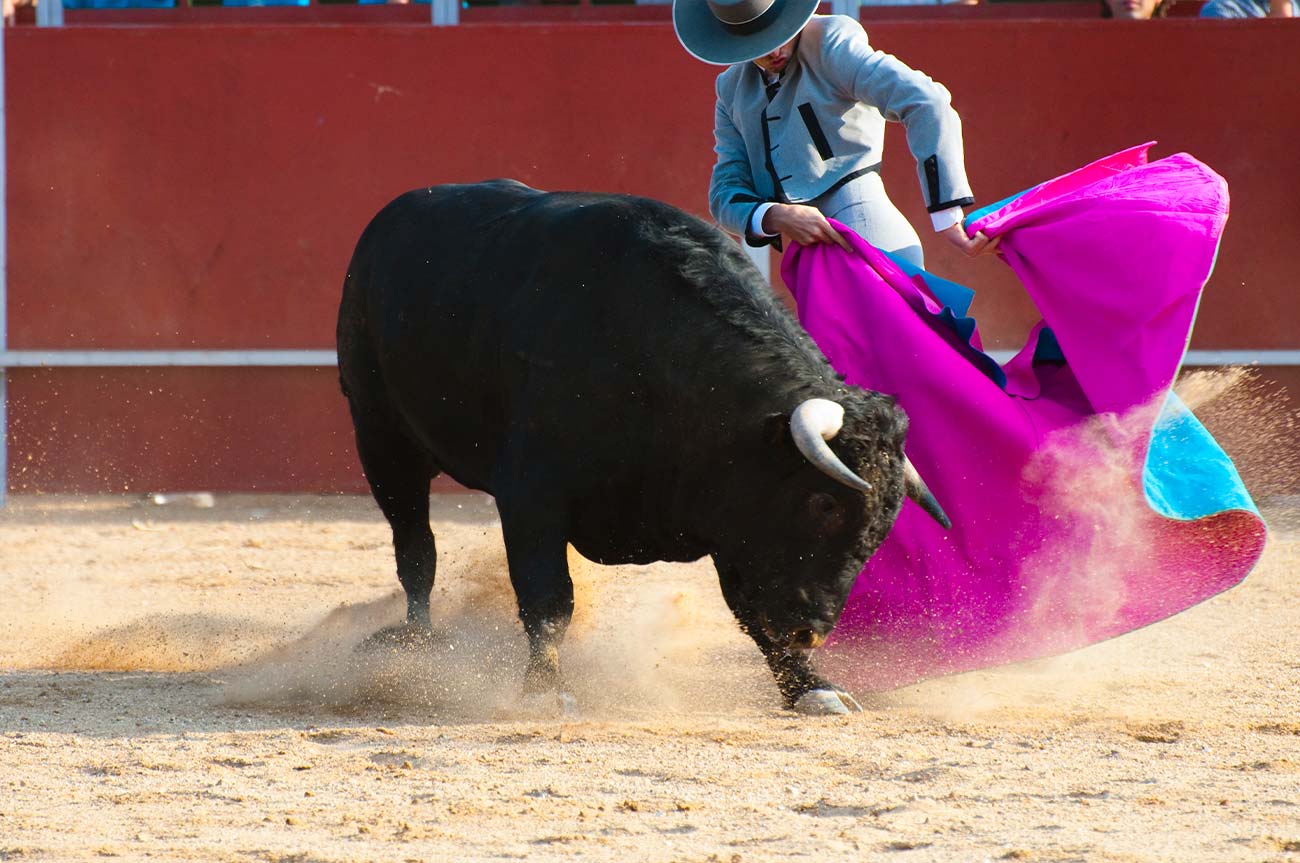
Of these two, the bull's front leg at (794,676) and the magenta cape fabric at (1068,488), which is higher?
the magenta cape fabric at (1068,488)

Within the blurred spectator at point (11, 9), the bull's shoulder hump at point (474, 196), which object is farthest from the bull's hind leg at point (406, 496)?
the blurred spectator at point (11, 9)

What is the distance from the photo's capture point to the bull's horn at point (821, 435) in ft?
9.74

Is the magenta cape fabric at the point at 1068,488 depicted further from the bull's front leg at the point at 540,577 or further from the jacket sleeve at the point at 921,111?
the bull's front leg at the point at 540,577

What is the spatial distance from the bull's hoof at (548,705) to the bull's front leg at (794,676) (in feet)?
1.20

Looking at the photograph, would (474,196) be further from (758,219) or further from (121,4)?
(121,4)

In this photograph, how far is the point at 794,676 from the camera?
3.40 metres

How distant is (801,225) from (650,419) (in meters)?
0.63

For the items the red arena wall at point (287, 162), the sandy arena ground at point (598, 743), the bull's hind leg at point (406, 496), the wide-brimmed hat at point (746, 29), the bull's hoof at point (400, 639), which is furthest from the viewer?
the red arena wall at point (287, 162)

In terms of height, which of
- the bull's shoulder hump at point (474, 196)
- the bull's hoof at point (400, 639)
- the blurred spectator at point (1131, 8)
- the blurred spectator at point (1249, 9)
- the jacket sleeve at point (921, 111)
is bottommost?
the bull's hoof at point (400, 639)

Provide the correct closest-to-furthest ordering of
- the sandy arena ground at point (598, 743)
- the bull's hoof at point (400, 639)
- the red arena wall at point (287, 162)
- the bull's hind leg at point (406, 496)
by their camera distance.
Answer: the sandy arena ground at point (598, 743) < the bull's hoof at point (400, 639) < the bull's hind leg at point (406, 496) < the red arena wall at point (287, 162)

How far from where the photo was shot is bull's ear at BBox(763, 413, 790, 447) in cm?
310

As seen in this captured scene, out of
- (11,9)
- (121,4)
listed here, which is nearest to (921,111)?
(121,4)

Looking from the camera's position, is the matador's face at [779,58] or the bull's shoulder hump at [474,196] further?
the bull's shoulder hump at [474,196]

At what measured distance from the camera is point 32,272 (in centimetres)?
671
